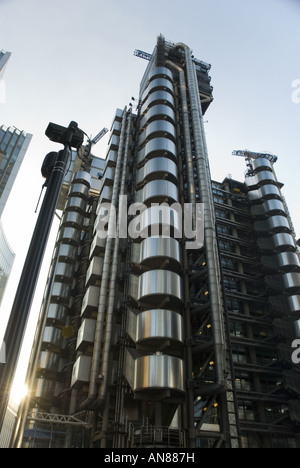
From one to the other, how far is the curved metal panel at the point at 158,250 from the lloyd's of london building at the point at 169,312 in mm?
143

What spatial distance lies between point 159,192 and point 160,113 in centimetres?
1623

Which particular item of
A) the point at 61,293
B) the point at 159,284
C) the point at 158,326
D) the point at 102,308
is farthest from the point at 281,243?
the point at 61,293

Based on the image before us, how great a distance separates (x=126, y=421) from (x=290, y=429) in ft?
68.6

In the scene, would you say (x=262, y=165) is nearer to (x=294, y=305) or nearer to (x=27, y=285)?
(x=294, y=305)

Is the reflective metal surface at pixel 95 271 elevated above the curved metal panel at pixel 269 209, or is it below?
below

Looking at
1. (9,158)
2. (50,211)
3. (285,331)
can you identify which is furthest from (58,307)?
(9,158)

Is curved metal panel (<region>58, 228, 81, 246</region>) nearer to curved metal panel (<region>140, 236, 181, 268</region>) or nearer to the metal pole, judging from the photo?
curved metal panel (<region>140, 236, 181, 268</region>)

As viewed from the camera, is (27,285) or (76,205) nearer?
(27,285)

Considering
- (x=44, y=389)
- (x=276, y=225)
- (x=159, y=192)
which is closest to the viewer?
(x=44, y=389)

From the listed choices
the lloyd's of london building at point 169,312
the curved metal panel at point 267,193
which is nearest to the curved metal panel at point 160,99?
the lloyd's of london building at point 169,312

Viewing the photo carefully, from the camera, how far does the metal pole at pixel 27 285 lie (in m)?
9.84

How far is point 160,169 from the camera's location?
161ft

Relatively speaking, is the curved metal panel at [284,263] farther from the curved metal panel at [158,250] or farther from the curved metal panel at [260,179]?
the curved metal panel at [158,250]

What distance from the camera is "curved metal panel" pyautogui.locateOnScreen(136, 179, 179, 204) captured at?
4622 cm
